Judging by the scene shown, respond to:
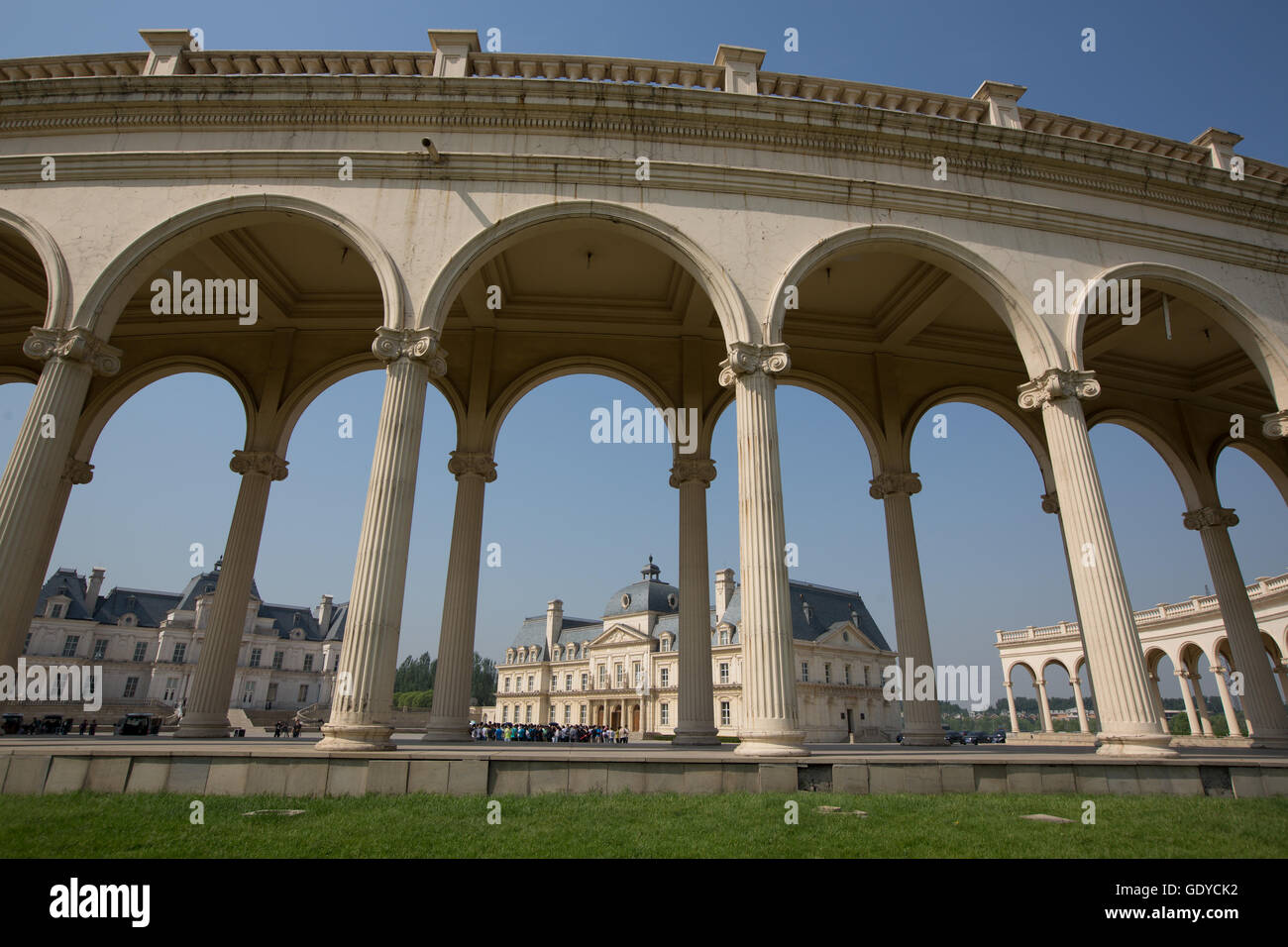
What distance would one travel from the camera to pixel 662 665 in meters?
60.8

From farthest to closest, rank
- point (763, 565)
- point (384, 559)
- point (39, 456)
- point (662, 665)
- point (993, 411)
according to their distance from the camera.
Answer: point (662, 665)
point (993, 411)
point (39, 456)
point (763, 565)
point (384, 559)

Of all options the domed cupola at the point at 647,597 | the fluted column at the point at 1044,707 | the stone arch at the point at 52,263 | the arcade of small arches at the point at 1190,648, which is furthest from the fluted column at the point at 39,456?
the domed cupola at the point at 647,597

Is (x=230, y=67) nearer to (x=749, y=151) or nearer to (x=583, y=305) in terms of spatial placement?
(x=583, y=305)

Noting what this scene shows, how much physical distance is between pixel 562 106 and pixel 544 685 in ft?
214

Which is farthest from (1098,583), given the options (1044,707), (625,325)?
(1044,707)

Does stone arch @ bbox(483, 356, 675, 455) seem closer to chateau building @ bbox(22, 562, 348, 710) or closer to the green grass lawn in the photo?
the green grass lawn

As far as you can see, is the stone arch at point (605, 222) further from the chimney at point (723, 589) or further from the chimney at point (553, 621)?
the chimney at point (553, 621)

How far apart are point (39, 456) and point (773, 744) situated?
1327 cm

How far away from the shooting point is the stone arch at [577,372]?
18.4 metres

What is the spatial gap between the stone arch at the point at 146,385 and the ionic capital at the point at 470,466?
568 cm

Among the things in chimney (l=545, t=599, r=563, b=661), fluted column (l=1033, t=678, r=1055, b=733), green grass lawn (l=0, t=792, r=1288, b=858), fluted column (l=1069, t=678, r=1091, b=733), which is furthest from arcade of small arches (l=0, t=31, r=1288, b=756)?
chimney (l=545, t=599, r=563, b=661)

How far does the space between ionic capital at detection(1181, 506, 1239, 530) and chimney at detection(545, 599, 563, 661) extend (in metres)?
61.3

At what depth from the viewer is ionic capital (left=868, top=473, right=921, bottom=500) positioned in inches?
717

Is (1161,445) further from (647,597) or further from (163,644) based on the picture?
(163,644)
